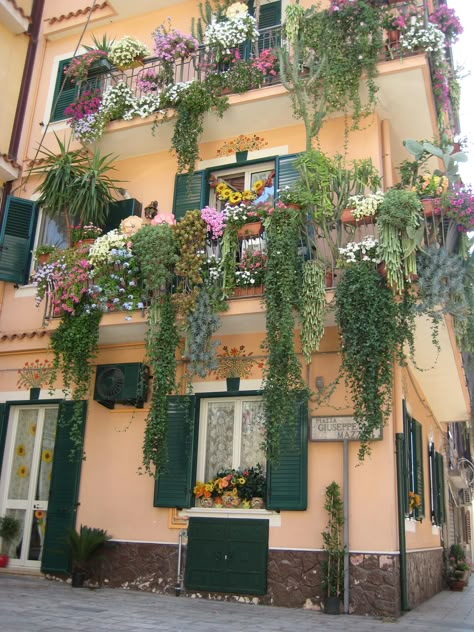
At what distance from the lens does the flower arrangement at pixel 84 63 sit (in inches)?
471

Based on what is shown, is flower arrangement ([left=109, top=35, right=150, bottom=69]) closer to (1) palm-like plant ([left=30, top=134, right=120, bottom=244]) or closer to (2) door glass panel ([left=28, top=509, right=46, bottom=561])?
(1) palm-like plant ([left=30, top=134, right=120, bottom=244])

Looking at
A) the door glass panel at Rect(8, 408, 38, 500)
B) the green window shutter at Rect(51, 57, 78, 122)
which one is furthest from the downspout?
the door glass panel at Rect(8, 408, 38, 500)

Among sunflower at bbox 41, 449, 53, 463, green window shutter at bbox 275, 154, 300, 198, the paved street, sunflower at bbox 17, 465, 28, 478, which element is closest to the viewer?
the paved street

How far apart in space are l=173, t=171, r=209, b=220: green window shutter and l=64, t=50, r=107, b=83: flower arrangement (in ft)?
9.27

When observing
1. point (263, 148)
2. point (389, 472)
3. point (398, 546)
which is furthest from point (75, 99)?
point (398, 546)

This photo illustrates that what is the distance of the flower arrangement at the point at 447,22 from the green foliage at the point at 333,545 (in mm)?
6736

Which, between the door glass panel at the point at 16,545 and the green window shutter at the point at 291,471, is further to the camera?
the door glass panel at the point at 16,545

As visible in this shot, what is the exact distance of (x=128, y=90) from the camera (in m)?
11.5

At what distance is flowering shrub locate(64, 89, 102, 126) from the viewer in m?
11.6

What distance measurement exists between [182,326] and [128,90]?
15.1 ft

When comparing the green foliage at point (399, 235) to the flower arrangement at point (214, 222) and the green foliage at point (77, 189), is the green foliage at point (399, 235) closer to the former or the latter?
the flower arrangement at point (214, 222)

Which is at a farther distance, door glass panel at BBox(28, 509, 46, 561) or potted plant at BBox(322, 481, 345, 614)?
door glass panel at BBox(28, 509, 46, 561)

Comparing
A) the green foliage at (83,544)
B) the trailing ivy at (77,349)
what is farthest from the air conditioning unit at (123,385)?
the green foliage at (83,544)

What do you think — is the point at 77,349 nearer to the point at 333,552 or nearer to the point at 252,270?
the point at 252,270
